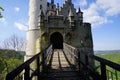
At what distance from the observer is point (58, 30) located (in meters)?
27.5

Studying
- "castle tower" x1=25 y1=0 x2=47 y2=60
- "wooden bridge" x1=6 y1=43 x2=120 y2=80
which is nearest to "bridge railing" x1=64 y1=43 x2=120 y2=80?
"wooden bridge" x1=6 y1=43 x2=120 y2=80

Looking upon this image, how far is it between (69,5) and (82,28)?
804cm

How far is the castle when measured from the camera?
88.5ft

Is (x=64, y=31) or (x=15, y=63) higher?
(x=64, y=31)

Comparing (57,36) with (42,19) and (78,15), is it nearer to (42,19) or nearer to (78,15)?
(42,19)

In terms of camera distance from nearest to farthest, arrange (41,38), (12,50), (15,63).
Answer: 1. (41,38)
2. (15,63)
3. (12,50)

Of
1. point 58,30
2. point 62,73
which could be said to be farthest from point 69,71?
point 58,30

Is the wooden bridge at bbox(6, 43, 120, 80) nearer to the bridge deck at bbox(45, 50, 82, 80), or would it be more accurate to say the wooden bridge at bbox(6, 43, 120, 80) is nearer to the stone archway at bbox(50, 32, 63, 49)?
the bridge deck at bbox(45, 50, 82, 80)

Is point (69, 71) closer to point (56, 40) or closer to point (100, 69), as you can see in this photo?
point (100, 69)

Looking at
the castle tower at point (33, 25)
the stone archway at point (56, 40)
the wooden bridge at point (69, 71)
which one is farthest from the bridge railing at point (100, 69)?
the castle tower at point (33, 25)

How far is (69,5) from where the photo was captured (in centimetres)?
3609

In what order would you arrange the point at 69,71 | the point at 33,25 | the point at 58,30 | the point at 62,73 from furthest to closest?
the point at 33,25
the point at 58,30
the point at 69,71
the point at 62,73

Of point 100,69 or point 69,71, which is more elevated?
point 100,69

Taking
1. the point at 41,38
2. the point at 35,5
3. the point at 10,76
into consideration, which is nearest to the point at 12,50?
the point at 35,5
